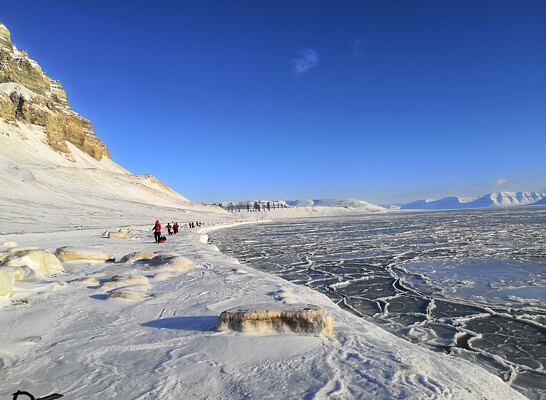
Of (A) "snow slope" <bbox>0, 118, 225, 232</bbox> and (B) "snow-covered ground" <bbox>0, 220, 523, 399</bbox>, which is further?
(A) "snow slope" <bbox>0, 118, 225, 232</bbox>

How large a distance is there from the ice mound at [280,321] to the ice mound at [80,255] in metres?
8.79

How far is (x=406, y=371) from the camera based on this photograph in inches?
149

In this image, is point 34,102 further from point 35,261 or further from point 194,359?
point 194,359

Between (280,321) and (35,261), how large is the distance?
7.64 metres

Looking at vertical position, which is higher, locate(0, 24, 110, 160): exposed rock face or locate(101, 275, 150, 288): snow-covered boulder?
locate(0, 24, 110, 160): exposed rock face

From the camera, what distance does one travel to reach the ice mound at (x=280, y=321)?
4816 mm

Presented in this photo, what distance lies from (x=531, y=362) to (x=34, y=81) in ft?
357

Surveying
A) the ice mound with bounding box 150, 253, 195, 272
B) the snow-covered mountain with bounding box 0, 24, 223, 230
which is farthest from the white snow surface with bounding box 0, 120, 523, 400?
the snow-covered mountain with bounding box 0, 24, 223, 230

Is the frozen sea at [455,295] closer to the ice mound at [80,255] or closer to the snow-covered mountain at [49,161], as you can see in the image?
the ice mound at [80,255]

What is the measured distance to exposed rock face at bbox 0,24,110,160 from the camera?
258 ft

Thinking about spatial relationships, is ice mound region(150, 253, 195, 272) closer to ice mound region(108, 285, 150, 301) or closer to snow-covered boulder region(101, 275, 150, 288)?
snow-covered boulder region(101, 275, 150, 288)

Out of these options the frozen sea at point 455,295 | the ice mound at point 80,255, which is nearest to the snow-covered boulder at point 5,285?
the ice mound at point 80,255

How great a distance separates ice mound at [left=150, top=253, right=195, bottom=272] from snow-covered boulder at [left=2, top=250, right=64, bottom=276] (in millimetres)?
2509

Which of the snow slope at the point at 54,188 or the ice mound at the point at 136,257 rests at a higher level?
the snow slope at the point at 54,188
